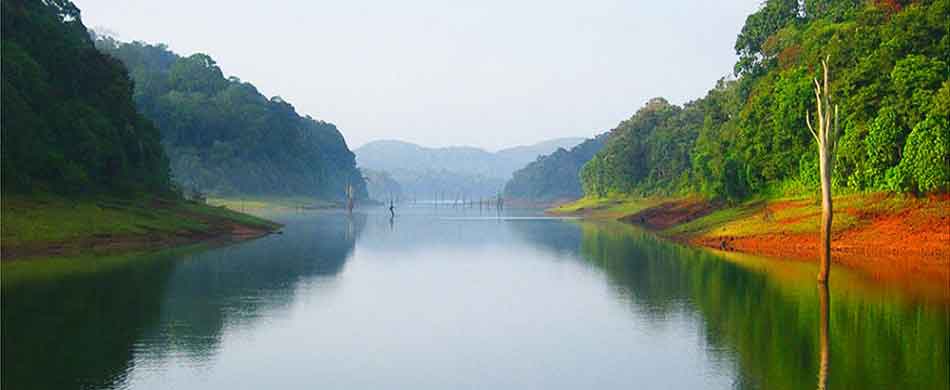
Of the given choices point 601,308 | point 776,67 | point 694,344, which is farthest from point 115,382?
point 776,67

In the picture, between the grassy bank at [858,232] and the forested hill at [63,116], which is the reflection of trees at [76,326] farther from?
the grassy bank at [858,232]

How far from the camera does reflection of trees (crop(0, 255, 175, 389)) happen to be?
1013 inches

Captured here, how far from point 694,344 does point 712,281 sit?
21102 mm

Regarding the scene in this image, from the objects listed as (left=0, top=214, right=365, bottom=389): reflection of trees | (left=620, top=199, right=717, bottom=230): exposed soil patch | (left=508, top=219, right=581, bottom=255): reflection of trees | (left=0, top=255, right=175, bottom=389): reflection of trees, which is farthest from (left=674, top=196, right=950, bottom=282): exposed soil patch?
(left=0, top=255, right=175, bottom=389): reflection of trees

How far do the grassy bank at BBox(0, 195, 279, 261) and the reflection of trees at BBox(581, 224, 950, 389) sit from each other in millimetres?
38511

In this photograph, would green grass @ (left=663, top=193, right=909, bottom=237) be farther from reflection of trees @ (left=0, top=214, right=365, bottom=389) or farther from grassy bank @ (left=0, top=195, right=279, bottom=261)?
grassy bank @ (left=0, top=195, right=279, bottom=261)

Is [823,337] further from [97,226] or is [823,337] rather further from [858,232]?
[97,226]

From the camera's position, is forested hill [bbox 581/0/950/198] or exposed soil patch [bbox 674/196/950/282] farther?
forested hill [bbox 581/0/950/198]

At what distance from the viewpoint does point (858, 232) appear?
6738 cm

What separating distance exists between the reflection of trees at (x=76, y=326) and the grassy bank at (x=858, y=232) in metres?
40.3

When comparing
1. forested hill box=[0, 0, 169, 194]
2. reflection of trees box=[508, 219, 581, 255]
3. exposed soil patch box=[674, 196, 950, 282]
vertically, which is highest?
forested hill box=[0, 0, 169, 194]

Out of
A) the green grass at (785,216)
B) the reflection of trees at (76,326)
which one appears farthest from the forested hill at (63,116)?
the green grass at (785,216)

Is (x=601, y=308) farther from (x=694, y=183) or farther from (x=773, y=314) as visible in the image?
(x=694, y=183)

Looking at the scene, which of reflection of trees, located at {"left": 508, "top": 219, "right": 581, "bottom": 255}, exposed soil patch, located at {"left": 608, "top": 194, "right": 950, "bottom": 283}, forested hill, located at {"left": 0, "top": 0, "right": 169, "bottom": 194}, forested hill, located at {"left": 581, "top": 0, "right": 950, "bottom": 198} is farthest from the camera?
reflection of trees, located at {"left": 508, "top": 219, "right": 581, "bottom": 255}
